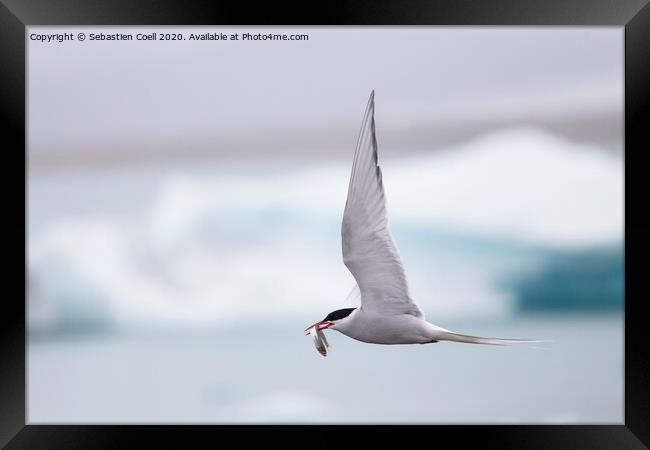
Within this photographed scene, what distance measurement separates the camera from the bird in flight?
225 centimetres

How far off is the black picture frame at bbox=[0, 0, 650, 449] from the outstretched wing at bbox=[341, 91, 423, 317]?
71 cm

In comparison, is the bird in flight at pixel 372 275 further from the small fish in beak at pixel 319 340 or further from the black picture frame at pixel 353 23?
the black picture frame at pixel 353 23

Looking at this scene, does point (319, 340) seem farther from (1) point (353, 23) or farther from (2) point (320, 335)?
(1) point (353, 23)

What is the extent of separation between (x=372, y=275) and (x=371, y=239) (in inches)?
6.8

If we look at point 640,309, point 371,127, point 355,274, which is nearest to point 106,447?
point 355,274

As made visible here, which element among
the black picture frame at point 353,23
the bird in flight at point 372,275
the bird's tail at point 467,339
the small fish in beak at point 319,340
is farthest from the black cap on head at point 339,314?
the black picture frame at point 353,23

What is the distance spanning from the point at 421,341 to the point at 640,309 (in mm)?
1034

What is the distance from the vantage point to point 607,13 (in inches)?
110

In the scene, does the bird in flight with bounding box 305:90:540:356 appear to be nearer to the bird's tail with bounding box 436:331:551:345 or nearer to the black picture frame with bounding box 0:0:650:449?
the bird's tail with bounding box 436:331:551:345

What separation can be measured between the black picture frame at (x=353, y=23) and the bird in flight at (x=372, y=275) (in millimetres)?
517

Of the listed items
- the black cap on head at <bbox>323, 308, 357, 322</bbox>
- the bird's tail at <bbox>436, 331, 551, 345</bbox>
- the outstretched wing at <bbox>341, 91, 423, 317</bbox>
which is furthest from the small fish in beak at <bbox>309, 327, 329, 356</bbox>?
the bird's tail at <bbox>436, 331, 551, 345</bbox>

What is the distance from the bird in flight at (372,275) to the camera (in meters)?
2.25

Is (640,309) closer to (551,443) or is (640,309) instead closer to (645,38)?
(551,443)

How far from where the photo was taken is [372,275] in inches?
95.0
